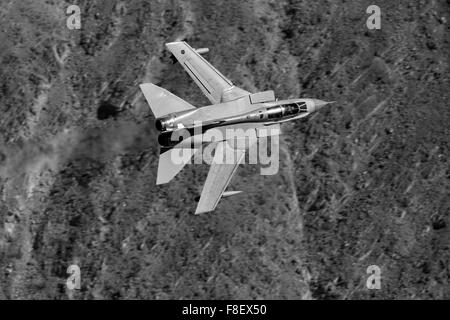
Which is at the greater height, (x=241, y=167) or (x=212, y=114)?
(x=212, y=114)

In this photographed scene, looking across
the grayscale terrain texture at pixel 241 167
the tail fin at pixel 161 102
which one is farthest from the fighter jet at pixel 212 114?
the grayscale terrain texture at pixel 241 167

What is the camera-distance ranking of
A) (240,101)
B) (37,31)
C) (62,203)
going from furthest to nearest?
(37,31), (62,203), (240,101)

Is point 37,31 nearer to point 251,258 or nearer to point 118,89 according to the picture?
point 118,89

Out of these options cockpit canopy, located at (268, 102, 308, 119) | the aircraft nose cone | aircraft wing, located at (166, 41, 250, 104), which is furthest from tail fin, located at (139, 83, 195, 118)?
the aircraft nose cone

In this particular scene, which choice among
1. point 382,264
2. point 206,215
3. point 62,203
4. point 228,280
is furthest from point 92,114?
point 382,264

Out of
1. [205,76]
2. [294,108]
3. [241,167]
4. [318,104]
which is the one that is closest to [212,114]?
[205,76]

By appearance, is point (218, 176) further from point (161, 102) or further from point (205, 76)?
point (205, 76)

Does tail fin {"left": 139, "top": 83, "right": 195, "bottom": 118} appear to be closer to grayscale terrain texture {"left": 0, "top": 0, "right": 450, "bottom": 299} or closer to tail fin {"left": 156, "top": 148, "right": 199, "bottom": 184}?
tail fin {"left": 156, "top": 148, "right": 199, "bottom": 184}
